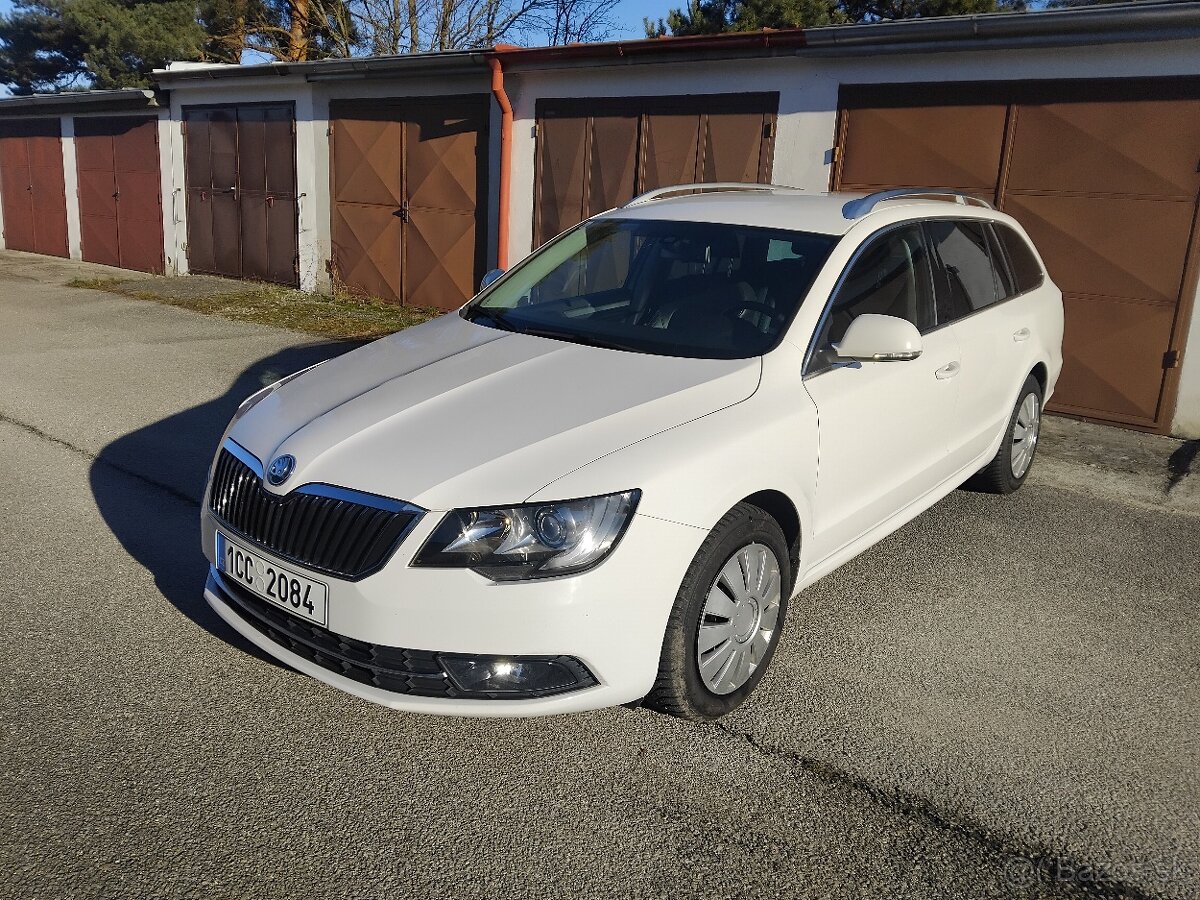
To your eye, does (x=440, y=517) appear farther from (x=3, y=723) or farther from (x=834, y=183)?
(x=834, y=183)

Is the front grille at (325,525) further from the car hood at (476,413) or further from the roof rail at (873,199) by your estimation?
the roof rail at (873,199)

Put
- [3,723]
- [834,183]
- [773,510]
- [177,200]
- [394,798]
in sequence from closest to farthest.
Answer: [394,798] < [3,723] < [773,510] < [834,183] < [177,200]

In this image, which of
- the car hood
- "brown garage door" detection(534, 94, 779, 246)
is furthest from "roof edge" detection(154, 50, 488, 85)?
the car hood

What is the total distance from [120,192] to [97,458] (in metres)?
14.3

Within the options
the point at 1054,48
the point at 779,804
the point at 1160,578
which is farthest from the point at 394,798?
the point at 1054,48

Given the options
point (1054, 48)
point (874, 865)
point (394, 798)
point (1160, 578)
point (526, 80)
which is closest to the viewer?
point (874, 865)

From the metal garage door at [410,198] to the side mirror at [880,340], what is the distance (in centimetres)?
914

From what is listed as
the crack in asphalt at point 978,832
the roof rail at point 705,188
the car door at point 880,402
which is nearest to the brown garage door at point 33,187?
the roof rail at point 705,188

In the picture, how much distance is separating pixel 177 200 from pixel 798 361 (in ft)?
52.2

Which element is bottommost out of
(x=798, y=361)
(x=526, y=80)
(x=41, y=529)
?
(x=41, y=529)

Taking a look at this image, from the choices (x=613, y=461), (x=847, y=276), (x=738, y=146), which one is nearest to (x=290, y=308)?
(x=738, y=146)

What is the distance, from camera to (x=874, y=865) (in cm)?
276

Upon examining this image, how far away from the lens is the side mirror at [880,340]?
3670mm

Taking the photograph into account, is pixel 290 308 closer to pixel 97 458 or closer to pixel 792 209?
pixel 97 458
